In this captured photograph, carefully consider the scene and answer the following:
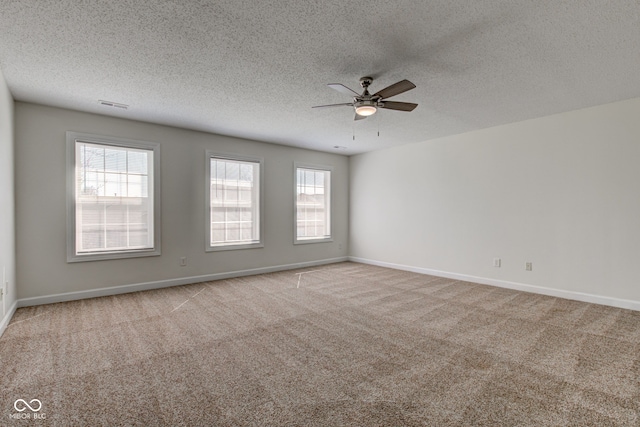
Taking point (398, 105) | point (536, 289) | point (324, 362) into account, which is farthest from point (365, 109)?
point (536, 289)

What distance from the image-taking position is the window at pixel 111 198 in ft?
13.8

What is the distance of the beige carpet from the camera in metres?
1.86

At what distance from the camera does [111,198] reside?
450 centimetres

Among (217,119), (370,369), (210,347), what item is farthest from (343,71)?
(210,347)

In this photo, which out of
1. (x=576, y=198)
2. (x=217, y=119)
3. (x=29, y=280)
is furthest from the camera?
(x=217, y=119)

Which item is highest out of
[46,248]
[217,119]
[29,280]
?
[217,119]

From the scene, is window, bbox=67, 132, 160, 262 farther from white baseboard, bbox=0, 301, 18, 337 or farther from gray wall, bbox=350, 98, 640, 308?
gray wall, bbox=350, 98, 640, 308

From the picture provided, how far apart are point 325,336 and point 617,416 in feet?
6.70

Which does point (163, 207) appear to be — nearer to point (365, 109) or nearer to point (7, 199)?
point (7, 199)

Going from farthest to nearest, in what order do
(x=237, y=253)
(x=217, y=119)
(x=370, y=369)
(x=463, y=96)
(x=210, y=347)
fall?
(x=237, y=253) < (x=217, y=119) < (x=463, y=96) < (x=210, y=347) < (x=370, y=369)

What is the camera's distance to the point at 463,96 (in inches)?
144

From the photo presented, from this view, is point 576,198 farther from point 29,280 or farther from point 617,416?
point 29,280

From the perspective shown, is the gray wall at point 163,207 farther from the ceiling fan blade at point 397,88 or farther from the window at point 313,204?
the ceiling fan blade at point 397,88

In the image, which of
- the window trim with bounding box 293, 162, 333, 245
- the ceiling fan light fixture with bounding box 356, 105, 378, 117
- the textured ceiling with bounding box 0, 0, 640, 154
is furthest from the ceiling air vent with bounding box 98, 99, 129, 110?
the window trim with bounding box 293, 162, 333, 245
